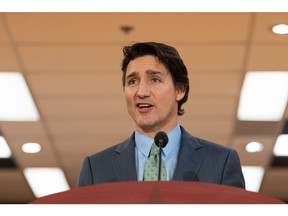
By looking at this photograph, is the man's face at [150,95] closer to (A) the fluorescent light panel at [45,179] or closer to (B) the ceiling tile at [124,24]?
(B) the ceiling tile at [124,24]

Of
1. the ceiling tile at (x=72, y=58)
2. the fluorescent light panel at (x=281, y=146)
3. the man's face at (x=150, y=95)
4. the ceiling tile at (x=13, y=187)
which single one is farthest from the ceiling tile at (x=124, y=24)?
the ceiling tile at (x=13, y=187)

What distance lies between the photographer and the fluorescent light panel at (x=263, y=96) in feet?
17.6

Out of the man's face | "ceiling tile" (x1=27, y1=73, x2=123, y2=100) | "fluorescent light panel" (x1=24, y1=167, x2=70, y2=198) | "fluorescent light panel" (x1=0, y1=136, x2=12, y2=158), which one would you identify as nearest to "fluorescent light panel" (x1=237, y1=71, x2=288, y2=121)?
"ceiling tile" (x1=27, y1=73, x2=123, y2=100)

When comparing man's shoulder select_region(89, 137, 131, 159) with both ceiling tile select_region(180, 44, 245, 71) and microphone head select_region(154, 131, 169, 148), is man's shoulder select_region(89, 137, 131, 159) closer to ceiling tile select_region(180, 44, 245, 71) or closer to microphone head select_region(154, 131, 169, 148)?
microphone head select_region(154, 131, 169, 148)

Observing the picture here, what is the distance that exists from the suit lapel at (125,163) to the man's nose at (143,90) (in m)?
0.17

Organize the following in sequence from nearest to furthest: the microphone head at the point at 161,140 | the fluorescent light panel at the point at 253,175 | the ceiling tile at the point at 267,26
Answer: the microphone head at the point at 161,140, the ceiling tile at the point at 267,26, the fluorescent light panel at the point at 253,175

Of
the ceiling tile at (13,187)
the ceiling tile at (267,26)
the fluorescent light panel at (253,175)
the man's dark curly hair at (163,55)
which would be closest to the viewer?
the man's dark curly hair at (163,55)

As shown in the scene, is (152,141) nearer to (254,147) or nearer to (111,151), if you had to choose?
(111,151)

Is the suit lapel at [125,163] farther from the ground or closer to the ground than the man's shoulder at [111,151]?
closer to the ground

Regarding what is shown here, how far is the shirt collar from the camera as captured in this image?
2.29 metres

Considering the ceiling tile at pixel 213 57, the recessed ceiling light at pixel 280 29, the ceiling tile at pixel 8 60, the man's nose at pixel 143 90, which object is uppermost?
the ceiling tile at pixel 8 60

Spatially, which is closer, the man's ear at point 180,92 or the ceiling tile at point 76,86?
the man's ear at point 180,92

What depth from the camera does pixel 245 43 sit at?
4.95 metres

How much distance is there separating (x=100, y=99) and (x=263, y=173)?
2479mm
